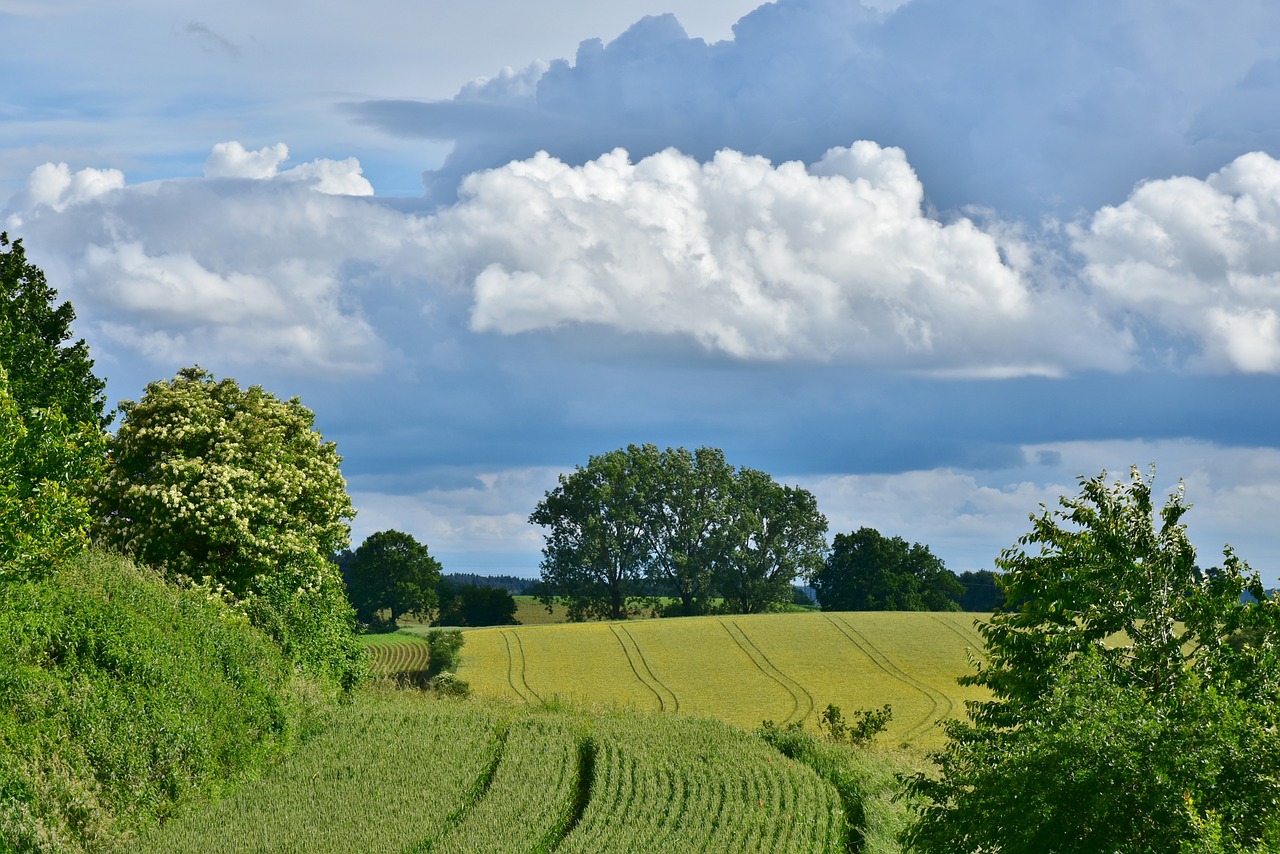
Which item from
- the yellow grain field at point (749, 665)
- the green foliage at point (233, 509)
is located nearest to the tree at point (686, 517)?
the yellow grain field at point (749, 665)

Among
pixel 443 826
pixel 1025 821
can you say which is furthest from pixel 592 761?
pixel 1025 821

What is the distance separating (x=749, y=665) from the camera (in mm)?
76125

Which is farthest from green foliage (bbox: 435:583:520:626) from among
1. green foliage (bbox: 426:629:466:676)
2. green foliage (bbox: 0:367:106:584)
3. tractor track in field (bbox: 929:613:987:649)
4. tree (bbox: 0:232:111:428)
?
green foliage (bbox: 0:367:106:584)

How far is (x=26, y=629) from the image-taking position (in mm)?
25406

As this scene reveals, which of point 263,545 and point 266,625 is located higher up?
point 263,545

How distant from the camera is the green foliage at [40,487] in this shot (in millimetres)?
29906

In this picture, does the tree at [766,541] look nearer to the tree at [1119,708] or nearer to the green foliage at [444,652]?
the green foliage at [444,652]

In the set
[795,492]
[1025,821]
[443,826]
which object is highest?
[795,492]

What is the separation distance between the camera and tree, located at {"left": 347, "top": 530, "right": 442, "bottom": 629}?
109 m

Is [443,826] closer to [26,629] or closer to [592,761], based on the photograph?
[592,761]

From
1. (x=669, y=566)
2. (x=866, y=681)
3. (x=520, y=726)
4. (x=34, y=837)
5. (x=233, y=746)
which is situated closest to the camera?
(x=34, y=837)

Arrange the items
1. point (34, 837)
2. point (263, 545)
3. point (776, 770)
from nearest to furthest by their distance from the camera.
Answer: point (34, 837)
point (776, 770)
point (263, 545)

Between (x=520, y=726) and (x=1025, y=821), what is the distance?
23862mm

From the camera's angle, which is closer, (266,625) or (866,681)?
(266,625)
